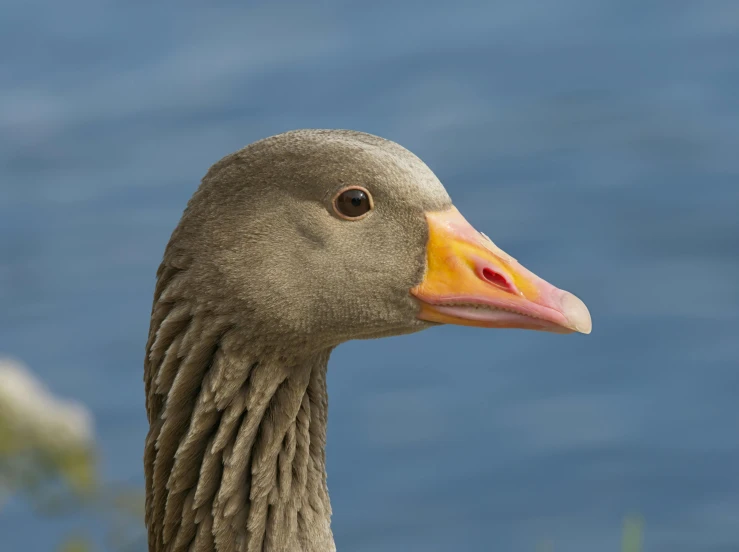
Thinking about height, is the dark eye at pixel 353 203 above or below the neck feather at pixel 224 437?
above

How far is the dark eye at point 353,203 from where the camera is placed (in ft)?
14.7

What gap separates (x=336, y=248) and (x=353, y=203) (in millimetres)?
177

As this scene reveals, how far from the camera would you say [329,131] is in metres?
4.53

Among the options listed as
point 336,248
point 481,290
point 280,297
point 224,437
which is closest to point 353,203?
point 336,248

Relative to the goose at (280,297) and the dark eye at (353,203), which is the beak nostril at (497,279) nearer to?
the goose at (280,297)

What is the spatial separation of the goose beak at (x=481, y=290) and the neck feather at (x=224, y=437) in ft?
1.85

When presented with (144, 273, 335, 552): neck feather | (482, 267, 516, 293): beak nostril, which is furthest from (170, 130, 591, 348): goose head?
(144, 273, 335, 552): neck feather

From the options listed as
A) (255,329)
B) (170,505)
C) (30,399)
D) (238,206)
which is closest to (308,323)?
(255,329)

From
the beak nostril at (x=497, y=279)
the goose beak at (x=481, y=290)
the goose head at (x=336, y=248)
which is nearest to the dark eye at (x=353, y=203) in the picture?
the goose head at (x=336, y=248)

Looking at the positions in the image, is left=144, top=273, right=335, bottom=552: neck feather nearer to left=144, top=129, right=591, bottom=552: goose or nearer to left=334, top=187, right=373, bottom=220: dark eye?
left=144, top=129, right=591, bottom=552: goose

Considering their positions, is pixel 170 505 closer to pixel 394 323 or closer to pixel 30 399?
pixel 394 323

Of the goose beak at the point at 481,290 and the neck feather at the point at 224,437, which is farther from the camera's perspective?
the neck feather at the point at 224,437

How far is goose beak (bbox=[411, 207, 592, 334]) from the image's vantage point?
438cm

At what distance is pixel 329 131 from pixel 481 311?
842 millimetres
